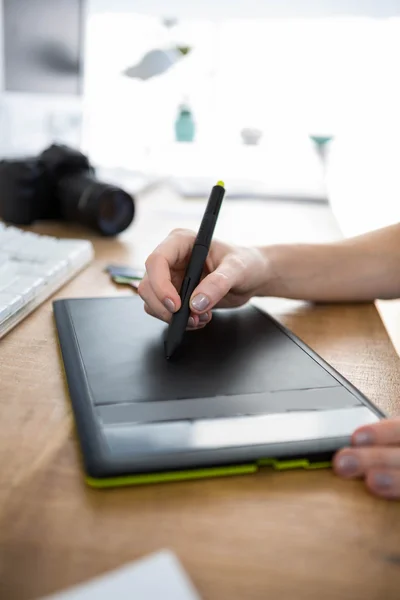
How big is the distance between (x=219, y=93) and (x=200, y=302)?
4.39 feet

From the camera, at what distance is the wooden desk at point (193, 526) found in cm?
36

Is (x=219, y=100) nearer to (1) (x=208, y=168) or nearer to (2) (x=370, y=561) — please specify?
(1) (x=208, y=168)

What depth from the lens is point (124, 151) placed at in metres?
1.64

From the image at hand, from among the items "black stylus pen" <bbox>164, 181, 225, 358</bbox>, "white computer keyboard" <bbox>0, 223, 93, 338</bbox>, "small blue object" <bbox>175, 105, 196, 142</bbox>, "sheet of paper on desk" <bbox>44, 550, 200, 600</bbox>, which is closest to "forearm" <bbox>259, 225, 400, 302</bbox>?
"black stylus pen" <bbox>164, 181, 225, 358</bbox>

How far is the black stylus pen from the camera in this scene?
2.03 feet

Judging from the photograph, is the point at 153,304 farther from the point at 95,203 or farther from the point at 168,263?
the point at 95,203

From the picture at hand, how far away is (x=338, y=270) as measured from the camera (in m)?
0.85

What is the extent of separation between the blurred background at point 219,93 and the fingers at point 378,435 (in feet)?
2.29

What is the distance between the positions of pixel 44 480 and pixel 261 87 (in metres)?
1.58

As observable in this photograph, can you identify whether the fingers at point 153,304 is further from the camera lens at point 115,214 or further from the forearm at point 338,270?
the camera lens at point 115,214

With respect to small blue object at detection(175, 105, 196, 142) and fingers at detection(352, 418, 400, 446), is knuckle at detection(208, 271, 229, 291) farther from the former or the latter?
small blue object at detection(175, 105, 196, 142)

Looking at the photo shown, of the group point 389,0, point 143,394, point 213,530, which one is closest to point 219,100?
point 389,0

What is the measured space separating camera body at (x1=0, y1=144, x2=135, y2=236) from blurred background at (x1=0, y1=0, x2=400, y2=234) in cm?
26

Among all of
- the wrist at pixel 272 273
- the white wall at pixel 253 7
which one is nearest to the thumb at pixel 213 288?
the wrist at pixel 272 273
